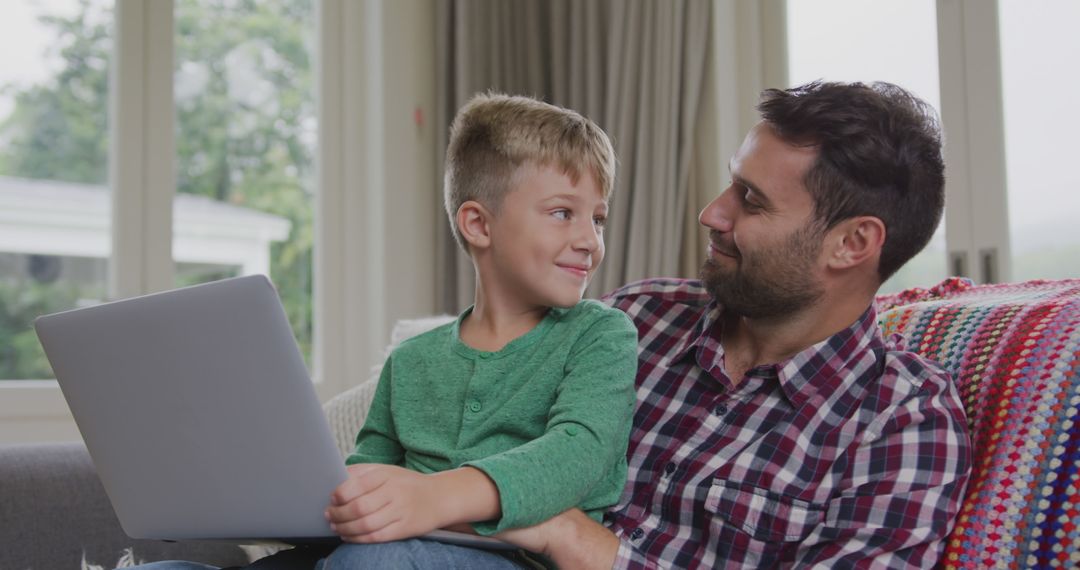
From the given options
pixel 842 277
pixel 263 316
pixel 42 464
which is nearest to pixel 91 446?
pixel 263 316

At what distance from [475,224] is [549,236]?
0.12 m

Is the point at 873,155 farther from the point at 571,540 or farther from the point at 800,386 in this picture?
the point at 571,540

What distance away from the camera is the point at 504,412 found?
3.76ft

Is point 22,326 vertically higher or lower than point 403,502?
higher

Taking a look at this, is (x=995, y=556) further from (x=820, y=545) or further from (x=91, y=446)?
(x=91, y=446)

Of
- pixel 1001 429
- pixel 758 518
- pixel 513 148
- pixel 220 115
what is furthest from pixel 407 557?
pixel 220 115

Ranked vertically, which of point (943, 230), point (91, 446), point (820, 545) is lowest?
point (820, 545)

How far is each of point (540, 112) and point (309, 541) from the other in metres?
0.59

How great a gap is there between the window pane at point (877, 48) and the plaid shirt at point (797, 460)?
152cm

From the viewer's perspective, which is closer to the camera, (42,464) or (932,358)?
(932,358)

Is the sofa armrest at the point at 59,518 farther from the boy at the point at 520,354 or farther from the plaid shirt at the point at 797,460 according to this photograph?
the plaid shirt at the point at 797,460

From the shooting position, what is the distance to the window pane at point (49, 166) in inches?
109

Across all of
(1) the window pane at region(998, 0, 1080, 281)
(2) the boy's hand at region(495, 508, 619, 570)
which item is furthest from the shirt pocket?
(1) the window pane at region(998, 0, 1080, 281)

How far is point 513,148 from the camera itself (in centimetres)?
126
